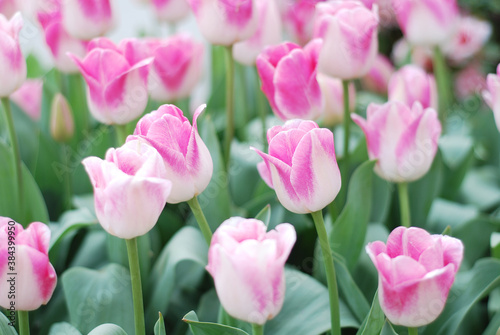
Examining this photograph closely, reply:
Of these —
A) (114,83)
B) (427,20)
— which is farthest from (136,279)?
(427,20)

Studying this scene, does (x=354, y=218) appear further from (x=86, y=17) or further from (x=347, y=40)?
(x=86, y=17)

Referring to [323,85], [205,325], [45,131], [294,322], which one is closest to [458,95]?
[323,85]

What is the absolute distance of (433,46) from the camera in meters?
0.87

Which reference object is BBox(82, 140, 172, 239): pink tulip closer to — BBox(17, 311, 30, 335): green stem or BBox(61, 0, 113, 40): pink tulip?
BBox(17, 311, 30, 335): green stem

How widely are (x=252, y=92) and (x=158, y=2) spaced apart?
249 millimetres

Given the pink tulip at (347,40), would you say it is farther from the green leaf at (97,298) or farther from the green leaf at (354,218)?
the green leaf at (97,298)

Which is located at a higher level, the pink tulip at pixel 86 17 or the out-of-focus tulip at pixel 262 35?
the pink tulip at pixel 86 17

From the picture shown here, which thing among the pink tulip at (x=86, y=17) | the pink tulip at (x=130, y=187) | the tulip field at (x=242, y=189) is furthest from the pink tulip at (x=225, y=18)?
the pink tulip at (x=130, y=187)

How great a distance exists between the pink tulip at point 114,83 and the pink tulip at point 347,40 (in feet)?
0.60

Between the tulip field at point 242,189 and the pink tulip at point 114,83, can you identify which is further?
the pink tulip at point 114,83

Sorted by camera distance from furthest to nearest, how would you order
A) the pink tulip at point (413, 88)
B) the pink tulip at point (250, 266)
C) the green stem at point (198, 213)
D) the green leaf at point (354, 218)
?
the pink tulip at point (413, 88) < the green leaf at point (354, 218) < the green stem at point (198, 213) < the pink tulip at point (250, 266)

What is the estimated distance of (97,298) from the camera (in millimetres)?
593

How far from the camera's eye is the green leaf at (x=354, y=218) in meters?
0.60

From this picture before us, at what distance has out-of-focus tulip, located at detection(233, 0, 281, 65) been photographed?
0.76 metres
